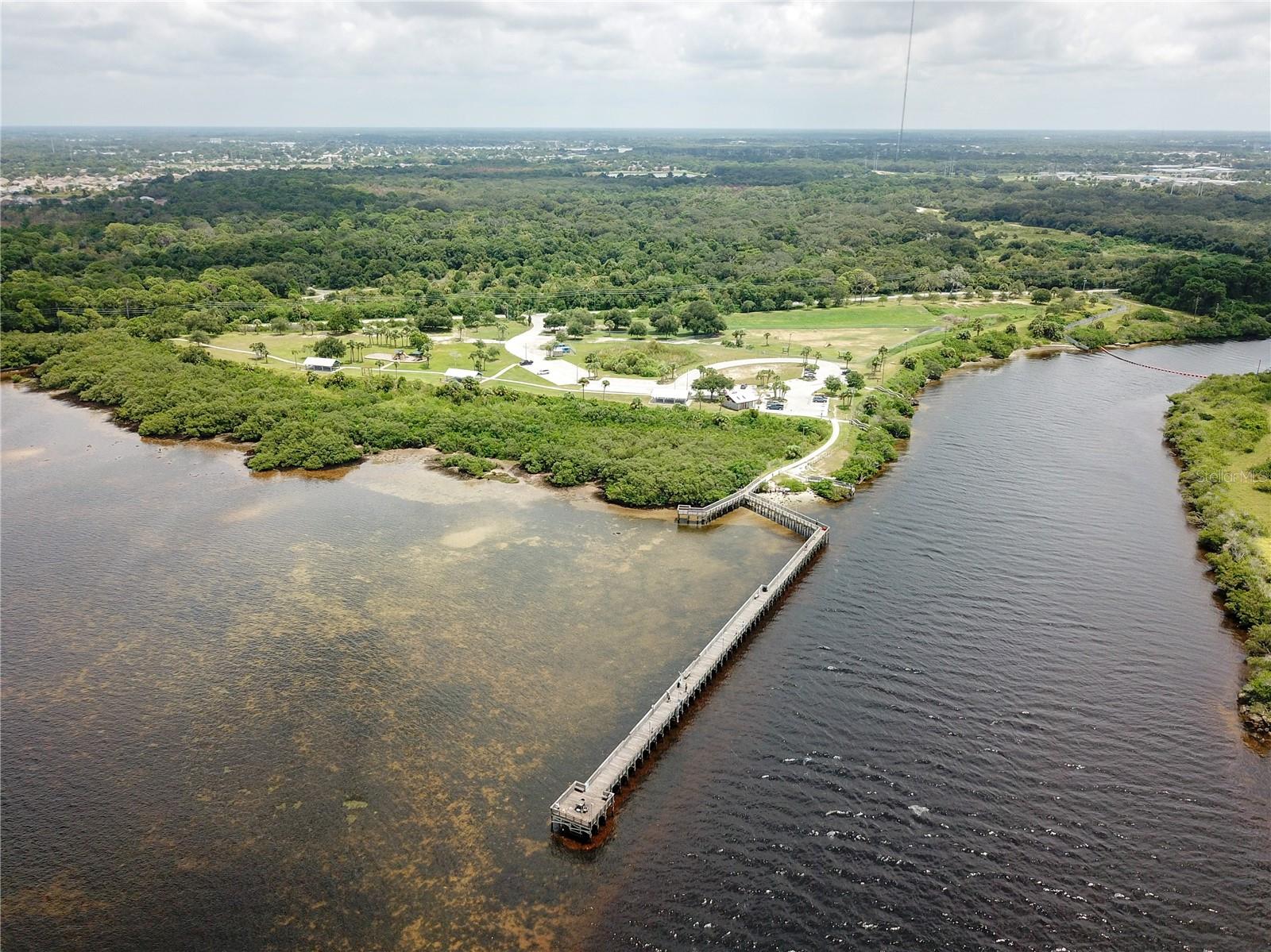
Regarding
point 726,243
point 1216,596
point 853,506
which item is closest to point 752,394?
point 853,506

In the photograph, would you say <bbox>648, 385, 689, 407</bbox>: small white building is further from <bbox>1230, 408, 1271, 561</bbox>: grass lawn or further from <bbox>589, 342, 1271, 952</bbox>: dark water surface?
<bbox>1230, 408, 1271, 561</bbox>: grass lawn

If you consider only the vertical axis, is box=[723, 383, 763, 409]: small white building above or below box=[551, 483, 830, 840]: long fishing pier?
above

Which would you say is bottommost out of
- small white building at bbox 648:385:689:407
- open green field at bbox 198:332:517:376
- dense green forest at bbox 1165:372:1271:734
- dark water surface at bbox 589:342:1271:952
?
dark water surface at bbox 589:342:1271:952

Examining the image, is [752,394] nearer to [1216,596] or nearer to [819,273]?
[1216,596]

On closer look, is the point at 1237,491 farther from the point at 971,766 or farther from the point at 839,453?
the point at 971,766

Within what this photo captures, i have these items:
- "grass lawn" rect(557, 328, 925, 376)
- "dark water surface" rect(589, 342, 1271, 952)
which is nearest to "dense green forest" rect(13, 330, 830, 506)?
"dark water surface" rect(589, 342, 1271, 952)

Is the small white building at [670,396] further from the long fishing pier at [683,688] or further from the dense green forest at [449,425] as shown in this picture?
the long fishing pier at [683,688]

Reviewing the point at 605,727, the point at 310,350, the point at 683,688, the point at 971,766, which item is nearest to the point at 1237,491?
the point at 971,766
